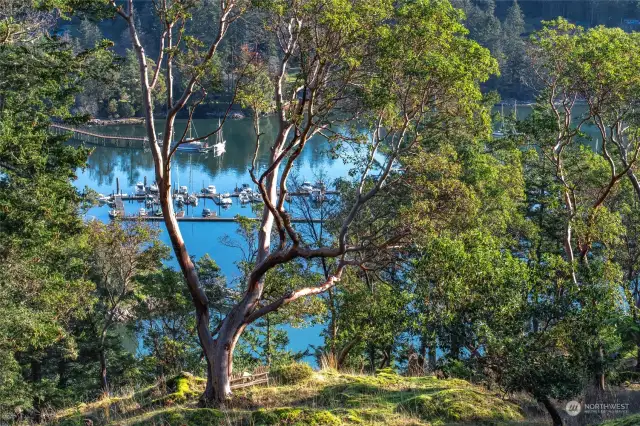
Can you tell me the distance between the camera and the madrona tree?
355 inches

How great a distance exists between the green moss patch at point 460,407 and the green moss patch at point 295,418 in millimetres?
1198

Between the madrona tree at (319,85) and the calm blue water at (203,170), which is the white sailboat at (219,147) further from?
the madrona tree at (319,85)

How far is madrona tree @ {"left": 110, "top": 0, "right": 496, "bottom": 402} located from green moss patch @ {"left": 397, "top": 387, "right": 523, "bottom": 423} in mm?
1965

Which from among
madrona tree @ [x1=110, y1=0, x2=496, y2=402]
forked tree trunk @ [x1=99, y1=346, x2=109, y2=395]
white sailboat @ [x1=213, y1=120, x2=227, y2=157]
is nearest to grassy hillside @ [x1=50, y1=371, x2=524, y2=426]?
madrona tree @ [x1=110, y1=0, x2=496, y2=402]

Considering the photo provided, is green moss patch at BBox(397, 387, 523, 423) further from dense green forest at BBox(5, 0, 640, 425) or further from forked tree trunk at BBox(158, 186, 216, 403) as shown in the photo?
forked tree trunk at BBox(158, 186, 216, 403)

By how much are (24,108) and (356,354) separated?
27.6ft

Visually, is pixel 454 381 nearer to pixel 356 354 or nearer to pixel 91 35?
pixel 356 354

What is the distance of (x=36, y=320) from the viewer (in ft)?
38.5

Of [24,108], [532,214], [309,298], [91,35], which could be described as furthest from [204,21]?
[91,35]

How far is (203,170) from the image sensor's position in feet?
193
